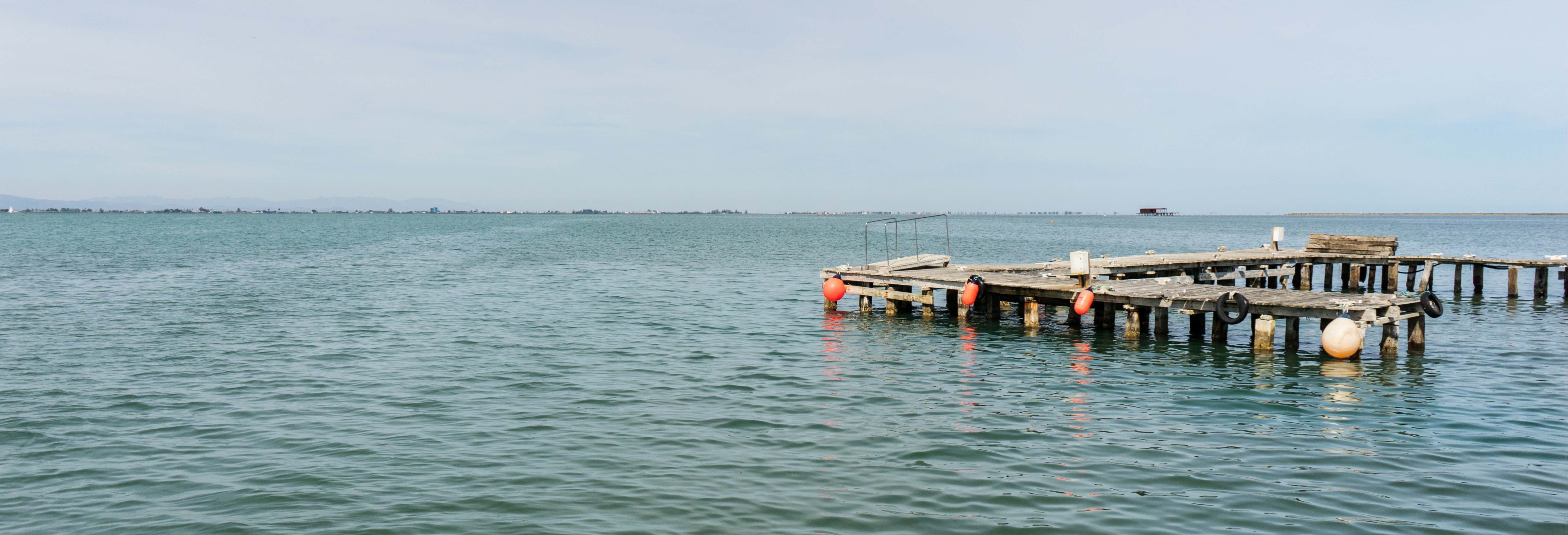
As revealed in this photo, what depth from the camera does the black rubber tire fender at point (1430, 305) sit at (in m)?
19.8

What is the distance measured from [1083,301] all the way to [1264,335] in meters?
3.73

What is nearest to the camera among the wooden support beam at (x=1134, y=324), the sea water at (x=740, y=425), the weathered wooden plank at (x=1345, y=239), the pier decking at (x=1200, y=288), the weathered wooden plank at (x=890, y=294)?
the sea water at (x=740, y=425)

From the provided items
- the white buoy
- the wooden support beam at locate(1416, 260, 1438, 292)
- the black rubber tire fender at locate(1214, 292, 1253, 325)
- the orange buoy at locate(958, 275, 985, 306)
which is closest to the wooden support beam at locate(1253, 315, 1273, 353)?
the black rubber tire fender at locate(1214, 292, 1253, 325)

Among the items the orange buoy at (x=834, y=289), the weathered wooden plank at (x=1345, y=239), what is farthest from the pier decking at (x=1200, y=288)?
the weathered wooden plank at (x=1345, y=239)

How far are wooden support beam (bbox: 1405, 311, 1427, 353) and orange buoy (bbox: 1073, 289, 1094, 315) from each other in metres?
6.32

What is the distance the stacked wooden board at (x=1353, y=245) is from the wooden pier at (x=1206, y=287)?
50 mm

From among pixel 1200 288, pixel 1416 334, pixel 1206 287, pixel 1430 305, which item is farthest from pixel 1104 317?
pixel 1430 305

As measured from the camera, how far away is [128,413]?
13070 millimetres

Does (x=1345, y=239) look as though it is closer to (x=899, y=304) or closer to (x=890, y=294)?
(x=899, y=304)

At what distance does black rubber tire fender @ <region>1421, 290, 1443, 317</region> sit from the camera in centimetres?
1984

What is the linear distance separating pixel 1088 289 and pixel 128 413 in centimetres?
1824

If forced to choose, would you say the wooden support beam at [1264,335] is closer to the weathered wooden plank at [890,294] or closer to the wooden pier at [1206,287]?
the wooden pier at [1206,287]

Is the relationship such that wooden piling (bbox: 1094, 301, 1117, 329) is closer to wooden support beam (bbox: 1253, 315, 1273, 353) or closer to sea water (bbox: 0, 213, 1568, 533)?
sea water (bbox: 0, 213, 1568, 533)

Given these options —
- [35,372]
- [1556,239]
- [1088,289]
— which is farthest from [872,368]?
[1556,239]
